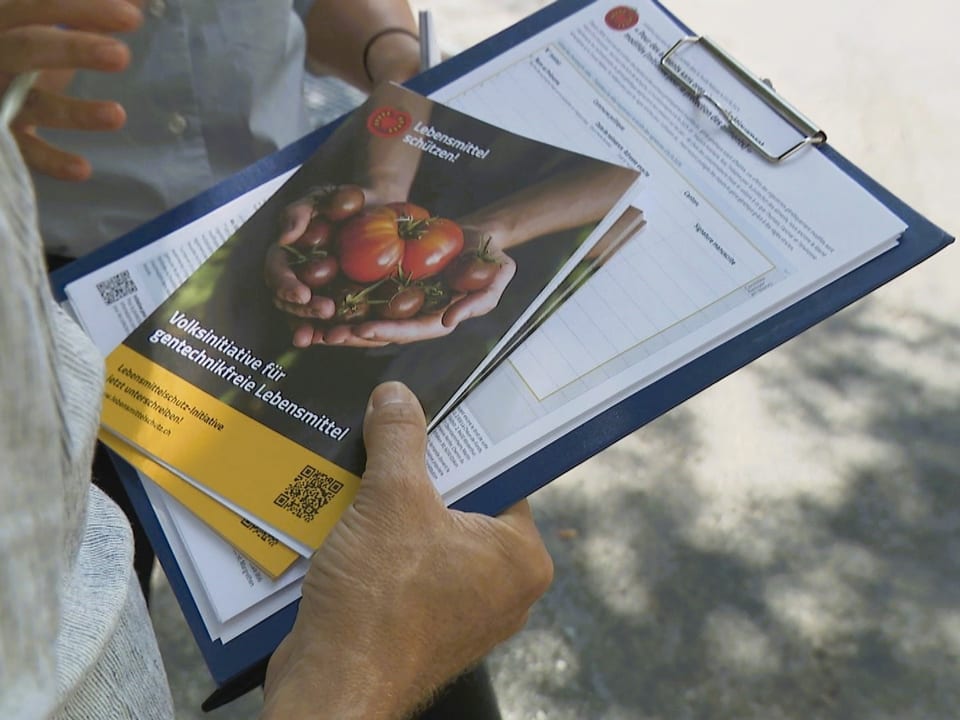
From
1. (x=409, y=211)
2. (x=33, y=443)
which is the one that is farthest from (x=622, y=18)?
(x=33, y=443)

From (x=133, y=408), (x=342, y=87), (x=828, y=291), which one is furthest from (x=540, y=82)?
(x=342, y=87)

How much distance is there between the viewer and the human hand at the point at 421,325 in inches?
23.1

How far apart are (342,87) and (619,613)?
0.79 meters

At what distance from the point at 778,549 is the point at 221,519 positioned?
3.08 feet

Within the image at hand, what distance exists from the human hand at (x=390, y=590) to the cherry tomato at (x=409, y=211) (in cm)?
13

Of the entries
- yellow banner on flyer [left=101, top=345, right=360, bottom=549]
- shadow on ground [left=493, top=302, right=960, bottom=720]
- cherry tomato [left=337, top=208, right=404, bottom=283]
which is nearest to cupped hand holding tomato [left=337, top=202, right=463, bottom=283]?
cherry tomato [left=337, top=208, right=404, bottom=283]

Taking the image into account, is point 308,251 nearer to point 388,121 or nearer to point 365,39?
point 388,121

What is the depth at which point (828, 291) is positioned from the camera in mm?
584

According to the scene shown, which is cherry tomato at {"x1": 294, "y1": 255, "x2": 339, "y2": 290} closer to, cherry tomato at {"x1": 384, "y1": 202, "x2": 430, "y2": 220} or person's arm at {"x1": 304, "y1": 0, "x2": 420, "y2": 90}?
cherry tomato at {"x1": 384, "y1": 202, "x2": 430, "y2": 220}

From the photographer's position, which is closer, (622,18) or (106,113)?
(106,113)

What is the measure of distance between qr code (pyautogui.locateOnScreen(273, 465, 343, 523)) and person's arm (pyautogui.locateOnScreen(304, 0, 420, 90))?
0.41 meters

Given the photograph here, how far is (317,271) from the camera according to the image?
0.61 m

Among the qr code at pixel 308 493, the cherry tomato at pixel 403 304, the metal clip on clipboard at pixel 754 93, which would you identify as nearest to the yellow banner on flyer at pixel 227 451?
the qr code at pixel 308 493

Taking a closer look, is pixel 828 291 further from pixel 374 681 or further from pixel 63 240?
pixel 63 240
